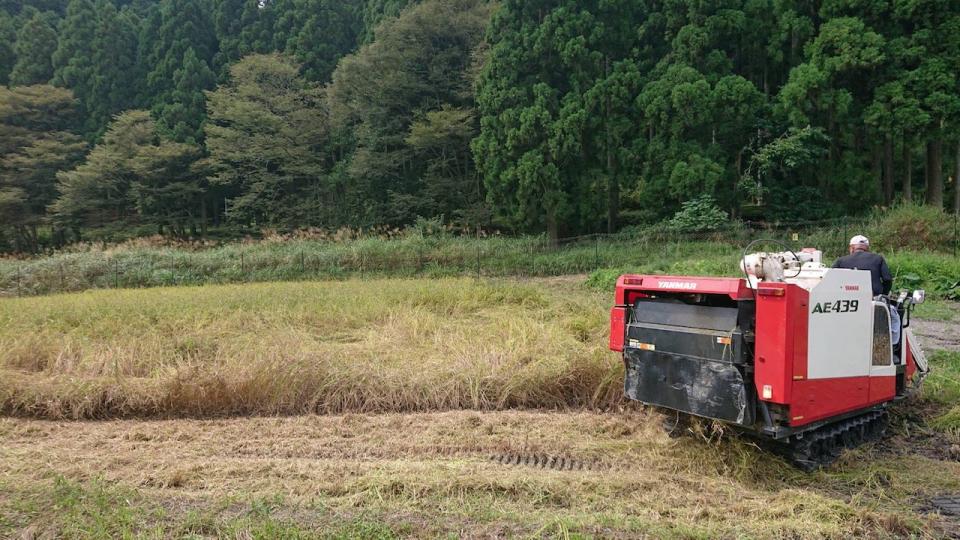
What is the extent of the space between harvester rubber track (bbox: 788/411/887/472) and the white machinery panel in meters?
0.44

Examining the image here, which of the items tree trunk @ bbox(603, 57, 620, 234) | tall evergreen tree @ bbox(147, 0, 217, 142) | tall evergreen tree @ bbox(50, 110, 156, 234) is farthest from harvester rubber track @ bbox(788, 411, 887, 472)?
tall evergreen tree @ bbox(147, 0, 217, 142)

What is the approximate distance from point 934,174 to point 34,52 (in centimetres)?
4399

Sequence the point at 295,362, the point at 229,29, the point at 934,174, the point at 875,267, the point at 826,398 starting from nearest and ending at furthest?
the point at 826,398 < the point at 875,267 < the point at 295,362 < the point at 934,174 < the point at 229,29

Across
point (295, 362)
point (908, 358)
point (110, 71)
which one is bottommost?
point (295, 362)

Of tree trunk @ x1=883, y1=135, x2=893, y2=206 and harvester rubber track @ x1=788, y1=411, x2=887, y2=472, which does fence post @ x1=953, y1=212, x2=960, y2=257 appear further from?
harvester rubber track @ x1=788, y1=411, x2=887, y2=472

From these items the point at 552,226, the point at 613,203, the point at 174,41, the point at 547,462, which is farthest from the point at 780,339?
the point at 174,41

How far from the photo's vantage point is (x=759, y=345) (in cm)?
345

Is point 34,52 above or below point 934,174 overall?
above

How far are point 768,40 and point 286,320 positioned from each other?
19183mm

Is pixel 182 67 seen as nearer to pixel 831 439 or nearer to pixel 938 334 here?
pixel 938 334

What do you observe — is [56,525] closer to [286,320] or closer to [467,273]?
[286,320]

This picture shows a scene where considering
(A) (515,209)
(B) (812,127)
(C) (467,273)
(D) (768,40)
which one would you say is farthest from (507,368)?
(D) (768,40)

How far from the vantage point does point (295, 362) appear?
18.5ft

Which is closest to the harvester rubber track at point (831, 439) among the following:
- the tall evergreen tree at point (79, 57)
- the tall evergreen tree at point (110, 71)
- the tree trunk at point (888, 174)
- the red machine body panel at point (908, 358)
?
the red machine body panel at point (908, 358)
